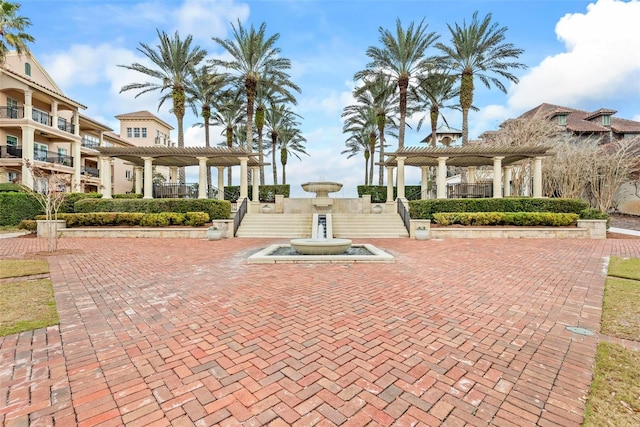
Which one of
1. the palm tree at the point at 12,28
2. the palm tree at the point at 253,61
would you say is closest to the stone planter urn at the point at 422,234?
the palm tree at the point at 253,61

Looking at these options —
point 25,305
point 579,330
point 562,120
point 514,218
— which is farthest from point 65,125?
point 562,120

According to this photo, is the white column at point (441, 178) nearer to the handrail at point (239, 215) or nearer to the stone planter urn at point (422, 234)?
the stone planter urn at point (422, 234)

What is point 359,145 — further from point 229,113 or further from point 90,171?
point 90,171

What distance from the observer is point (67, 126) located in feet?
96.2

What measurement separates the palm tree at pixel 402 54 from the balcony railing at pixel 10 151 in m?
28.4

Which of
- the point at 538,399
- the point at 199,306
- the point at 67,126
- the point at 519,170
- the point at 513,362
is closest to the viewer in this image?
the point at 538,399

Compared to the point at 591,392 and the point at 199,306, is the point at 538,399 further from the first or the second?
the point at 199,306

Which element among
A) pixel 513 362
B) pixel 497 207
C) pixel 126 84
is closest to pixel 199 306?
pixel 513 362

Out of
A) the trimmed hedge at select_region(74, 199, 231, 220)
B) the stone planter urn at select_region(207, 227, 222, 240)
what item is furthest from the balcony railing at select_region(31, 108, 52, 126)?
the stone planter urn at select_region(207, 227, 222, 240)

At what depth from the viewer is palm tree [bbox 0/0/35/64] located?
18125 mm

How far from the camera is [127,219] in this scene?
49.1 ft

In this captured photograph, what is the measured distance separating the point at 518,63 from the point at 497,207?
40.5ft

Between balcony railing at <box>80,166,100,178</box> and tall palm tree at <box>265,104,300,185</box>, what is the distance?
2036 centimetres

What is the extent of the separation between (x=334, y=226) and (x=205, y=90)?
17.9 m
